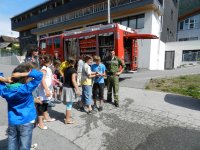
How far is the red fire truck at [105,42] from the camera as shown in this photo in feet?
30.9

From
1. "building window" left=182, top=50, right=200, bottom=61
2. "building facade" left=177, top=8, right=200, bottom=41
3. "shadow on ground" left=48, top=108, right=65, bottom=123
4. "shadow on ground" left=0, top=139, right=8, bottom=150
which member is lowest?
"shadow on ground" left=0, top=139, right=8, bottom=150

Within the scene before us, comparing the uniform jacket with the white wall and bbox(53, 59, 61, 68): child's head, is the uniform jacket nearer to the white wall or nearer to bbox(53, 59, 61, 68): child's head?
bbox(53, 59, 61, 68): child's head

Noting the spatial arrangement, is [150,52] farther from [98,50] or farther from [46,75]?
[46,75]

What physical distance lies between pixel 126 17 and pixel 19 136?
60.4 ft

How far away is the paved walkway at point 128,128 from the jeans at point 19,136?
974mm

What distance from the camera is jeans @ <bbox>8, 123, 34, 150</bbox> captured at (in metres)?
2.62

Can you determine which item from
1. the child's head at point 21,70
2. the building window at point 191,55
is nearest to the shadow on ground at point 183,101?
the child's head at point 21,70

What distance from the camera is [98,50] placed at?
33.0 feet

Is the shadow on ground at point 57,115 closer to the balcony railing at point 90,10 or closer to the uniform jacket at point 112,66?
the uniform jacket at point 112,66

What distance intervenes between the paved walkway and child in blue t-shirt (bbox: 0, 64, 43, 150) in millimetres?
1047

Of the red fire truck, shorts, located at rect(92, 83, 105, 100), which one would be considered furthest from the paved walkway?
the red fire truck

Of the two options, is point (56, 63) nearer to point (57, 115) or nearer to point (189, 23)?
point (57, 115)

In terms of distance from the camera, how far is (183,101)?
6797 mm

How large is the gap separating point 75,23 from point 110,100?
19.3m
